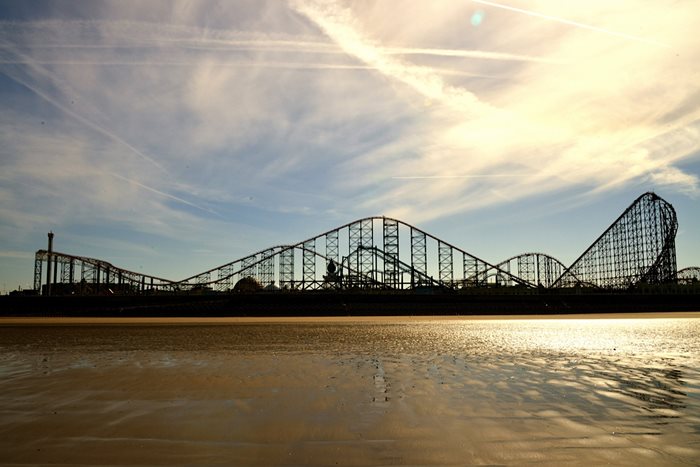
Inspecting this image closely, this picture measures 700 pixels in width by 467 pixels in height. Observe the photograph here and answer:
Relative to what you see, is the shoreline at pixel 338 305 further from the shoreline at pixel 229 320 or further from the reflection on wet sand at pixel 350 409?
the reflection on wet sand at pixel 350 409

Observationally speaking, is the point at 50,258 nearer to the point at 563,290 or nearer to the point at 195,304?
the point at 195,304

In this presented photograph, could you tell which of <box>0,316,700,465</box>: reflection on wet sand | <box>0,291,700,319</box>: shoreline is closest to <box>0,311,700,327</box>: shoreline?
<box>0,291,700,319</box>: shoreline

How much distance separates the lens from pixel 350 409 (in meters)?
8.08

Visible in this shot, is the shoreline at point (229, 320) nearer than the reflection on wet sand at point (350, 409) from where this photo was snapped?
No

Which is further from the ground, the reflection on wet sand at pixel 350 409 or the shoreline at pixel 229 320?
the reflection on wet sand at pixel 350 409

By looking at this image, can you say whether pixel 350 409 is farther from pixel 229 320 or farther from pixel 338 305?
pixel 338 305

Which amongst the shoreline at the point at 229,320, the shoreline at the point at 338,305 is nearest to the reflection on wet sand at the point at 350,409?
the shoreline at the point at 229,320

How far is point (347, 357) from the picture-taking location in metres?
15.4

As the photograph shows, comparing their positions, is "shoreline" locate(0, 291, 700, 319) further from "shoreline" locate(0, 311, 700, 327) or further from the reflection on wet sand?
the reflection on wet sand

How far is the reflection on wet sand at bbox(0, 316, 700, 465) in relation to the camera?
5738 millimetres

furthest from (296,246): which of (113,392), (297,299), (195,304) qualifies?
(113,392)

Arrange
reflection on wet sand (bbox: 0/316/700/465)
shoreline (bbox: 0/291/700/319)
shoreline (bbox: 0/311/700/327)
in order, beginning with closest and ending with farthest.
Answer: reflection on wet sand (bbox: 0/316/700/465) < shoreline (bbox: 0/311/700/327) < shoreline (bbox: 0/291/700/319)

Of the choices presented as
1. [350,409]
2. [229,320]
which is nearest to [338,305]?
[229,320]

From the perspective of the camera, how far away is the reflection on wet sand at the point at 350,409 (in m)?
5.74
